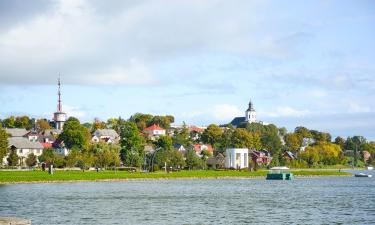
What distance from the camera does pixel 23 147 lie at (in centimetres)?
18350

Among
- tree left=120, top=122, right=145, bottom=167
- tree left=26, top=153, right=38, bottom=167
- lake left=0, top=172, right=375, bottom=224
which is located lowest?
lake left=0, top=172, right=375, bottom=224

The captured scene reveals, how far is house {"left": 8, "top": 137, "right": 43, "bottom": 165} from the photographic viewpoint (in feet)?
591

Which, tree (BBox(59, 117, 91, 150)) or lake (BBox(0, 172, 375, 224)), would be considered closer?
lake (BBox(0, 172, 375, 224))

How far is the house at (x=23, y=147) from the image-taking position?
180 metres

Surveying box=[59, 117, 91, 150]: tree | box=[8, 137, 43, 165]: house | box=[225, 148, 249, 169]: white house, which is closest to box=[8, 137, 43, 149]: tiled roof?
box=[8, 137, 43, 165]: house

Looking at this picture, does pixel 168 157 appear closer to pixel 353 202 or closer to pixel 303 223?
pixel 353 202

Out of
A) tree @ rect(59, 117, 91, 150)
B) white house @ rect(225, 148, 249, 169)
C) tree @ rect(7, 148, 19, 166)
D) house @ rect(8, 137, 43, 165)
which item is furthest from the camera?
white house @ rect(225, 148, 249, 169)

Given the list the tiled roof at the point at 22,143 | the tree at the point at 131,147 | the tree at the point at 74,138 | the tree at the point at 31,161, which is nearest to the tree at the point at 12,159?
the tree at the point at 31,161

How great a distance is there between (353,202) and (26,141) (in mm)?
124829

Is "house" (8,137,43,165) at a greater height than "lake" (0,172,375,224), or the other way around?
"house" (8,137,43,165)

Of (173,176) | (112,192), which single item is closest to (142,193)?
(112,192)

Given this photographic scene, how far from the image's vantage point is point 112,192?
9219cm

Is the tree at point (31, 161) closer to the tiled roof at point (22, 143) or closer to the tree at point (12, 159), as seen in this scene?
the tree at point (12, 159)

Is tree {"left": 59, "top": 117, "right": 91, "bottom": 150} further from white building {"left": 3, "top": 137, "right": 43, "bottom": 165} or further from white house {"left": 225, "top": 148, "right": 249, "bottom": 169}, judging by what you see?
white house {"left": 225, "top": 148, "right": 249, "bottom": 169}
